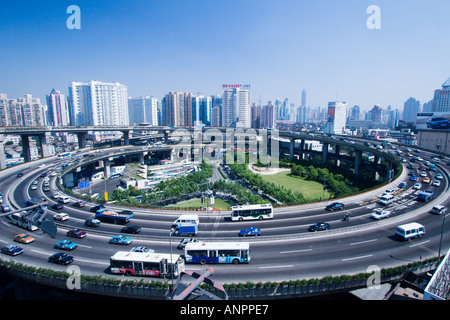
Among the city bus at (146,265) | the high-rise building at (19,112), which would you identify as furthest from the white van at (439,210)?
the high-rise building at (19,112)

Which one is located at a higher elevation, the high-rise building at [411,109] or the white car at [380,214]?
the high-rise building at [411,109]

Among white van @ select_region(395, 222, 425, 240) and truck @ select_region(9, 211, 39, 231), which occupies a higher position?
white van @ select_region(395, 222, 425, 240)

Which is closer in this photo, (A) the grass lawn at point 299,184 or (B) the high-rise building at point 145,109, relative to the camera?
(A) the grass lawn at point 299,184

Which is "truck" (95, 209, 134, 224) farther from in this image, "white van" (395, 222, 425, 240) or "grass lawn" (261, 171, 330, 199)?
"grass lawn" (261, 171, 330, 199)

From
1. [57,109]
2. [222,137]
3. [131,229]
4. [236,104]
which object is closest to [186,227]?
[131,229]

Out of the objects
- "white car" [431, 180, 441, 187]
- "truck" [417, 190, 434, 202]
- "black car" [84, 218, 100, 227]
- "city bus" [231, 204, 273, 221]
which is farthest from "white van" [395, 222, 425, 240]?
"black car" [84, 218, 100, 227]

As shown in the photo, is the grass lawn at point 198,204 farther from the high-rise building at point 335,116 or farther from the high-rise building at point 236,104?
the high-rise building at point 335,116
